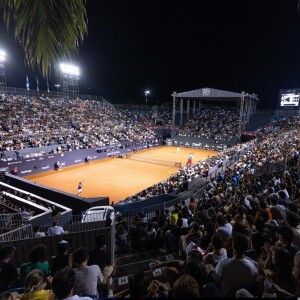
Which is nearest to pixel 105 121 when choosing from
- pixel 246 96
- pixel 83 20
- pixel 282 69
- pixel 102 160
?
pixel 102 160

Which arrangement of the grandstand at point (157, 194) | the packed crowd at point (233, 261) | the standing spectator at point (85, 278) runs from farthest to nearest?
the grandstand at point (157, 194) → the standing spectator at point (85, 278) → the packed crowd at point (233, 261)

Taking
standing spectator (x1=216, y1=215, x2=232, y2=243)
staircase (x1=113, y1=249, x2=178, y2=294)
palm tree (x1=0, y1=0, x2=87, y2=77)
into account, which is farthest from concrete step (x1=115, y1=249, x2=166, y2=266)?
palm tree (x1=0, y1=0, x2=87, y2=77)

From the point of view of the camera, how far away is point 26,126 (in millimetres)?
33594

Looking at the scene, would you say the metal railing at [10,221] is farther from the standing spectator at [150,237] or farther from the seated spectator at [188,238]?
the seated spectator at [188,238]

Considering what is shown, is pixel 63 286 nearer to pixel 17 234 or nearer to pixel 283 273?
pixel 283 273

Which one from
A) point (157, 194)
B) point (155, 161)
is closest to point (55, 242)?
point (157, 194)

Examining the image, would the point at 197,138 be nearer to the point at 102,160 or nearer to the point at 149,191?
the point at 102,160

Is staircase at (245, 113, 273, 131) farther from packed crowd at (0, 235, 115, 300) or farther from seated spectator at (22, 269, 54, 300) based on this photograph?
seated spectator at (22, 269, 54, 300)

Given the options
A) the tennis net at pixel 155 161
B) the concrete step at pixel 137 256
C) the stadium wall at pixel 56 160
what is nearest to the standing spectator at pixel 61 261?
the concrete step at pixel 137 256

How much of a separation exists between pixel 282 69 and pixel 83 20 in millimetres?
60663

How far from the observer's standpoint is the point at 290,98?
46531 millimetres

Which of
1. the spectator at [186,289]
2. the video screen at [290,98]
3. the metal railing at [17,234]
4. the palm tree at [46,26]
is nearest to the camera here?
the spectator at [186,289]

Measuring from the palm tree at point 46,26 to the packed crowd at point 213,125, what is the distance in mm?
50820

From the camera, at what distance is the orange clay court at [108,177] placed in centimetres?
2367
